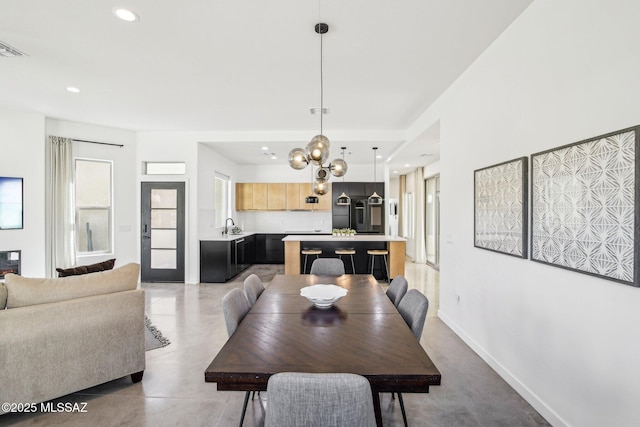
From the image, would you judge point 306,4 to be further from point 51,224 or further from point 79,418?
point 51,224

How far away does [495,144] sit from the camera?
260 centimetres

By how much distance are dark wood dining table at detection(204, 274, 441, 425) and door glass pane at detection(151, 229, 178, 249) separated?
4244 mm

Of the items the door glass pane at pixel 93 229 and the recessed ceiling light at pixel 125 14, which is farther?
the door glass pane at pixel 93 229

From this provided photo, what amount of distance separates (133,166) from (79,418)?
4724 mm

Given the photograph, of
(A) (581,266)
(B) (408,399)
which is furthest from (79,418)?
(A) (581,266)

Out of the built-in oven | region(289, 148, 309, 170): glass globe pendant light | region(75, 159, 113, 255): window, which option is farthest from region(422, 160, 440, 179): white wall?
region(75, 159, 113, 255): window

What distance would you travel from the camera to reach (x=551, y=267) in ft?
6.39

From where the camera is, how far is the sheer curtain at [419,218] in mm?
7941

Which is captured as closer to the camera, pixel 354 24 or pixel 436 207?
pixel 354 24

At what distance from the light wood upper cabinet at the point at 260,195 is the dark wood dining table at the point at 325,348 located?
5.86 meters

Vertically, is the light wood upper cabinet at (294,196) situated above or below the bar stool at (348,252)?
above

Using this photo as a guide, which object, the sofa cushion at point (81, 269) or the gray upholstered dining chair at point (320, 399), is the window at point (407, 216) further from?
the gray upholstered dining chair at point (320, 399)

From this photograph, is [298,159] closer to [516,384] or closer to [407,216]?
[516,384]

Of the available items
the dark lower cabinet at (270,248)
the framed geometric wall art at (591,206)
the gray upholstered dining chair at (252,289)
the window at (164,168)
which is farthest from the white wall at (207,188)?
the framed geometric wall art at (591,206)
